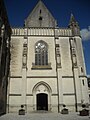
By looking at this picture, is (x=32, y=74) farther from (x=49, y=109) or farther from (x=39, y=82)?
(x=49, y=109)

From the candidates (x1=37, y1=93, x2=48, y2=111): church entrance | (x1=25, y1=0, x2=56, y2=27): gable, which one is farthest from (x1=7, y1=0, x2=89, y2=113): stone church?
(x1=25, y1=0, x2=56, y2=27): gable

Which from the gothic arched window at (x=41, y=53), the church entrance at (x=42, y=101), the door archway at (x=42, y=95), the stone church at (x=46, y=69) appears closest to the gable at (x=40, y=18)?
the stone church at (x=46, y=69)

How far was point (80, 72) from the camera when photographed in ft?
75.9

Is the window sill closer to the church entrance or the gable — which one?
the church entrance

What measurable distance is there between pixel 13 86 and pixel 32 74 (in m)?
3.17

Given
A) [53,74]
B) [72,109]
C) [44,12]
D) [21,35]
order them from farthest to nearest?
[44,12], [21,35], [53,74], [72,109]

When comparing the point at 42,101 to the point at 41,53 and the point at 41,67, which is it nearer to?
the point at 41,67

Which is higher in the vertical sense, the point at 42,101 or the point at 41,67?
the point at 41,67

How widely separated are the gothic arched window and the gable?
12.9 ft

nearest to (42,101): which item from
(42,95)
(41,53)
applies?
(42,95)

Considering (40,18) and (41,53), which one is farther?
(40,18)

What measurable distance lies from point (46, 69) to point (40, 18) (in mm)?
9986

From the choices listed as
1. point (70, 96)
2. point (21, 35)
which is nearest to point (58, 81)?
point (70, 96)

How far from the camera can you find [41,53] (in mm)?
24672
